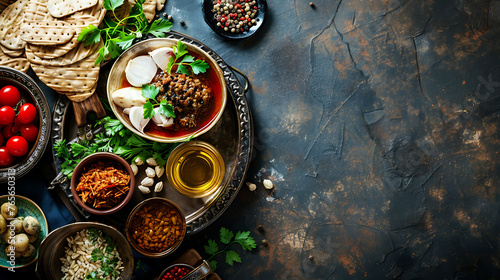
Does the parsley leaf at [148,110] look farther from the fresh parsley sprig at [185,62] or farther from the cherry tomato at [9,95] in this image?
the cherry tomato at [9,95]

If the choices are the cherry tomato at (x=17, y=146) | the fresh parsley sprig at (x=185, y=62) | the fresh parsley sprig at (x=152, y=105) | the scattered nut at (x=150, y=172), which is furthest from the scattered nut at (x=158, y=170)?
the cherry tomato at (x=17, y=146)

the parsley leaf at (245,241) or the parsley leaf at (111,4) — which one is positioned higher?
the parsley leaf at (111,4)

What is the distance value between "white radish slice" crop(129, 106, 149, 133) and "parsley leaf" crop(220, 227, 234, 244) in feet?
3.06

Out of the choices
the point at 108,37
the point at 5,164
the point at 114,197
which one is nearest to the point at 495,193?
the point at 114,197

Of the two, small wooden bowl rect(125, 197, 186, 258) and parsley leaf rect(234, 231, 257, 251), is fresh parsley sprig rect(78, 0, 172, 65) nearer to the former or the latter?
small wooden bowl rect(125, 197, 186, 258)

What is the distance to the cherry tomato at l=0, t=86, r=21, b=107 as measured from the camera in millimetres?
2352

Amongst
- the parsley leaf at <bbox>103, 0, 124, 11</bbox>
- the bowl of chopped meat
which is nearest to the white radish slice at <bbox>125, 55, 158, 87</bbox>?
the bowl of chopped meat

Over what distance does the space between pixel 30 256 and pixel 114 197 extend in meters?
0.77

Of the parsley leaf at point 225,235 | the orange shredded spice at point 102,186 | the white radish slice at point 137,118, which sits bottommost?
the parsley leaf at point 225,235

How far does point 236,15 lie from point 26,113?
5.38 feet

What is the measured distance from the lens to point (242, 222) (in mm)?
2633

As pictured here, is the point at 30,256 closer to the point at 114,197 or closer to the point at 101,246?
the point at 101,246

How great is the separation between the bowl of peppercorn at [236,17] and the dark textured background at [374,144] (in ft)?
0.36

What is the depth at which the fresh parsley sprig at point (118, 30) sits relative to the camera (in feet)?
7.55
